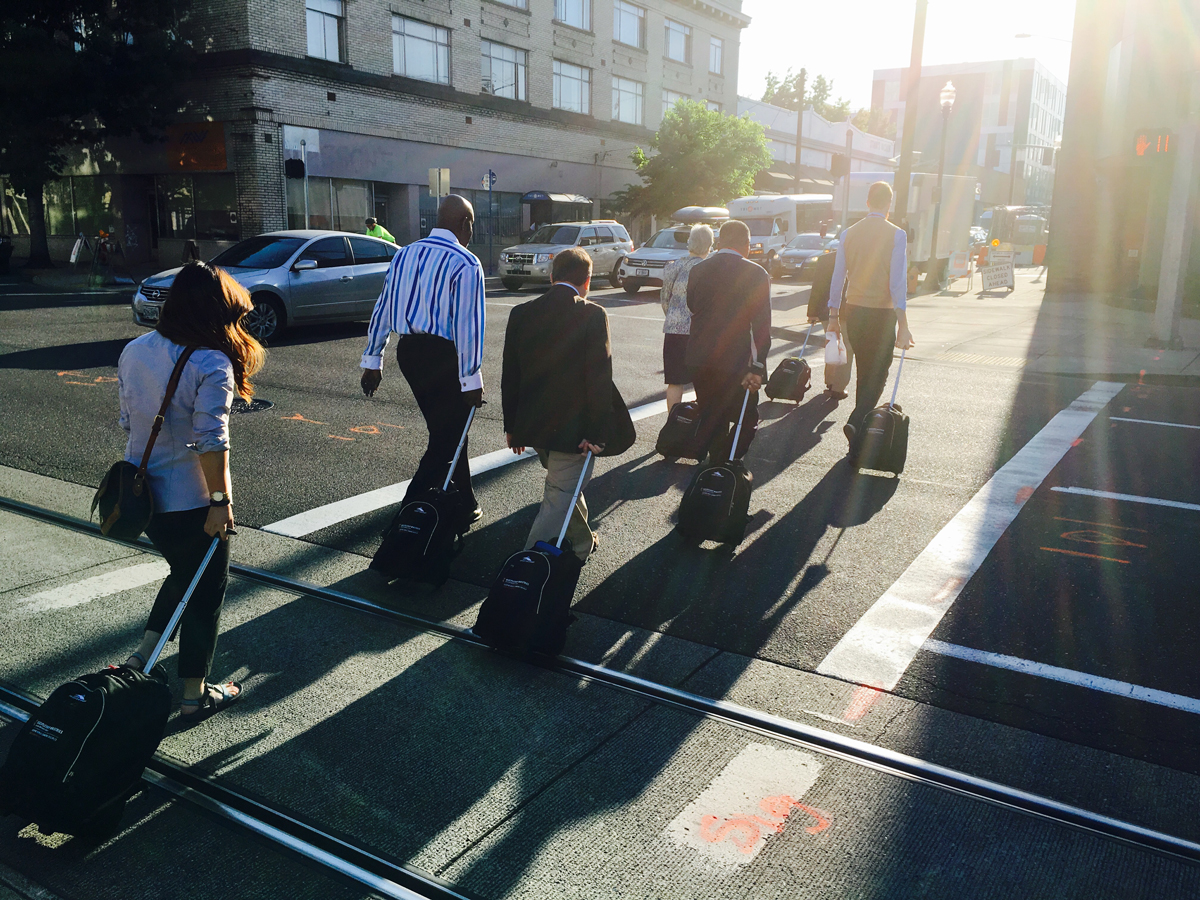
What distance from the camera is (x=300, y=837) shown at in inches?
119

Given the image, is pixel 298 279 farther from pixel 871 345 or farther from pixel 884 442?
pixel 884 442

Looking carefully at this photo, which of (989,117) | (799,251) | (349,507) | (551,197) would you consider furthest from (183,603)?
A: (989,117)

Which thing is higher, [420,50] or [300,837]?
[420,50]

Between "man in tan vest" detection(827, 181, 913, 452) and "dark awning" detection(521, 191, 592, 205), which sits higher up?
"dark awning" detection(521, 191, 592, 205)

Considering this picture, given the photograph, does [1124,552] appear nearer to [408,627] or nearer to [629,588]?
[629,588]

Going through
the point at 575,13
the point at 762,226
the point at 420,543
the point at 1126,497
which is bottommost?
the point at 1126,497

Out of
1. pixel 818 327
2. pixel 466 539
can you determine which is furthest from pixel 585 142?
pixel 466 539

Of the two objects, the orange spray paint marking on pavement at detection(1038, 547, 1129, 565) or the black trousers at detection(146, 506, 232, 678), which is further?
the orange spray paint marking on pavement at detection(1038, 547, 1129, 565)

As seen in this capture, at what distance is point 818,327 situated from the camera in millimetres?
15867

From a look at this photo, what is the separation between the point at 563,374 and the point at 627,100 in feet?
134

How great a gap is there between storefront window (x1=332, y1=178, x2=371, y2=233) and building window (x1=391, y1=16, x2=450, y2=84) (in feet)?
13.9

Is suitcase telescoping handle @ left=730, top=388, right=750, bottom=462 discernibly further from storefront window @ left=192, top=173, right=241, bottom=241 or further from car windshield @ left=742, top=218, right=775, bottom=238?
storefront window @ left=192, top=173, right=241, bottom=241

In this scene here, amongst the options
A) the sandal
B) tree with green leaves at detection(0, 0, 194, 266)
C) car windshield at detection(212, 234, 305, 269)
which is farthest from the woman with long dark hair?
tree with green leaves at detection(0, 0, 194, 266)

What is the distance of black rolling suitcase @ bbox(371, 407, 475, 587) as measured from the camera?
4.86 m
